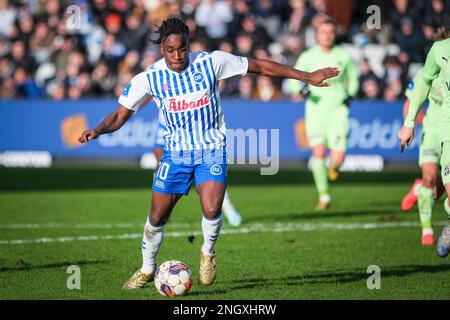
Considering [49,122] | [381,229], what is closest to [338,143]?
[381,229]

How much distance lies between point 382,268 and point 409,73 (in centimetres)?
1315

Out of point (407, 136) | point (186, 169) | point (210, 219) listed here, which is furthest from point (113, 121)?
point (407, 136)

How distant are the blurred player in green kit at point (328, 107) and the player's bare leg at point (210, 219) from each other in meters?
6.50

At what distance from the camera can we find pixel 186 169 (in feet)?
27.2

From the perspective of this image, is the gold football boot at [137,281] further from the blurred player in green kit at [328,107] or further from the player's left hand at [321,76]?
the blurred player in green kit at [328,107]

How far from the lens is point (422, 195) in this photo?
36.7 feet

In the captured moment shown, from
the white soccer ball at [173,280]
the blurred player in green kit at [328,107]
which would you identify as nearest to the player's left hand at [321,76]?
the white soccer ball at [173,280]

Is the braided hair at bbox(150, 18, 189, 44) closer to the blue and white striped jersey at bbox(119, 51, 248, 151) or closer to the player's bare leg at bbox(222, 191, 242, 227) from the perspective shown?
the blue and white striped jersey at bbox(119, 51, 248, 151)

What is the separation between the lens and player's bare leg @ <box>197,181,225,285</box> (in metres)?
8.20

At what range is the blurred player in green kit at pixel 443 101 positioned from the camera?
809cm

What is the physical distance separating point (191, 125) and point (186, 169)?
40 centimetres

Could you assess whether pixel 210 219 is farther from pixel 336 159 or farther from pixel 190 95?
pixel 336 159

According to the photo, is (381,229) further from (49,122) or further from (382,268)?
(49,122)

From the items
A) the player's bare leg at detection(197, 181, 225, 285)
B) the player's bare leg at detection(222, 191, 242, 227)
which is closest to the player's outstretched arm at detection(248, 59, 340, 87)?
the player's bare leg at detection(197, 181, 225, 285)
